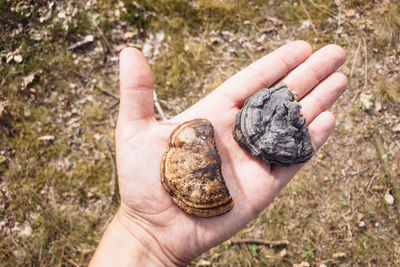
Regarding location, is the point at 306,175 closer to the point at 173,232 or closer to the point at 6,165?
the point at 173,232

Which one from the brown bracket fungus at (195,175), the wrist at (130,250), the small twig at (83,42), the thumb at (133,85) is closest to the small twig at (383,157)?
the brown bracket fungus at (195,175)

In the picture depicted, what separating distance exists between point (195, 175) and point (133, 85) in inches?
50.2

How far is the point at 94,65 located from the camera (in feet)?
20.8

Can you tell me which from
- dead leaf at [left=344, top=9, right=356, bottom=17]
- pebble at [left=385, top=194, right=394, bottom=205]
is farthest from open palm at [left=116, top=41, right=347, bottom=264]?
dead leaf at [left=344, top=9, right=356, bottom=17]

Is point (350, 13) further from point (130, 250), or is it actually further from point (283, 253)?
point (130, 250)

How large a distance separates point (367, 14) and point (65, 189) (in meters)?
7.05

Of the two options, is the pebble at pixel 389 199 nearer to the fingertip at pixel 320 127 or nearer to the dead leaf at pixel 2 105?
the fingertip at pixel 320 127

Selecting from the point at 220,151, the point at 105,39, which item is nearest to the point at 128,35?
the point at 105,39

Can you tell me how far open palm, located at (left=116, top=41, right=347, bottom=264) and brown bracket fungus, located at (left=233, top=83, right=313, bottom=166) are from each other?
384mm

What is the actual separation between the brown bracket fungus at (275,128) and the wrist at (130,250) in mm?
1711

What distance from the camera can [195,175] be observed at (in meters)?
3.59

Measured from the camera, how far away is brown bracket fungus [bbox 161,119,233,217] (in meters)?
3.59

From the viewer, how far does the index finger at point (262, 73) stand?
4.61m

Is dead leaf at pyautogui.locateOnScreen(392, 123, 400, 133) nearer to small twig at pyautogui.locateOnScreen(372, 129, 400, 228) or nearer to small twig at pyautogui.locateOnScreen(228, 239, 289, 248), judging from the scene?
small twig at pyautogui.locateOnScreen(372, 129, 400, 228)
